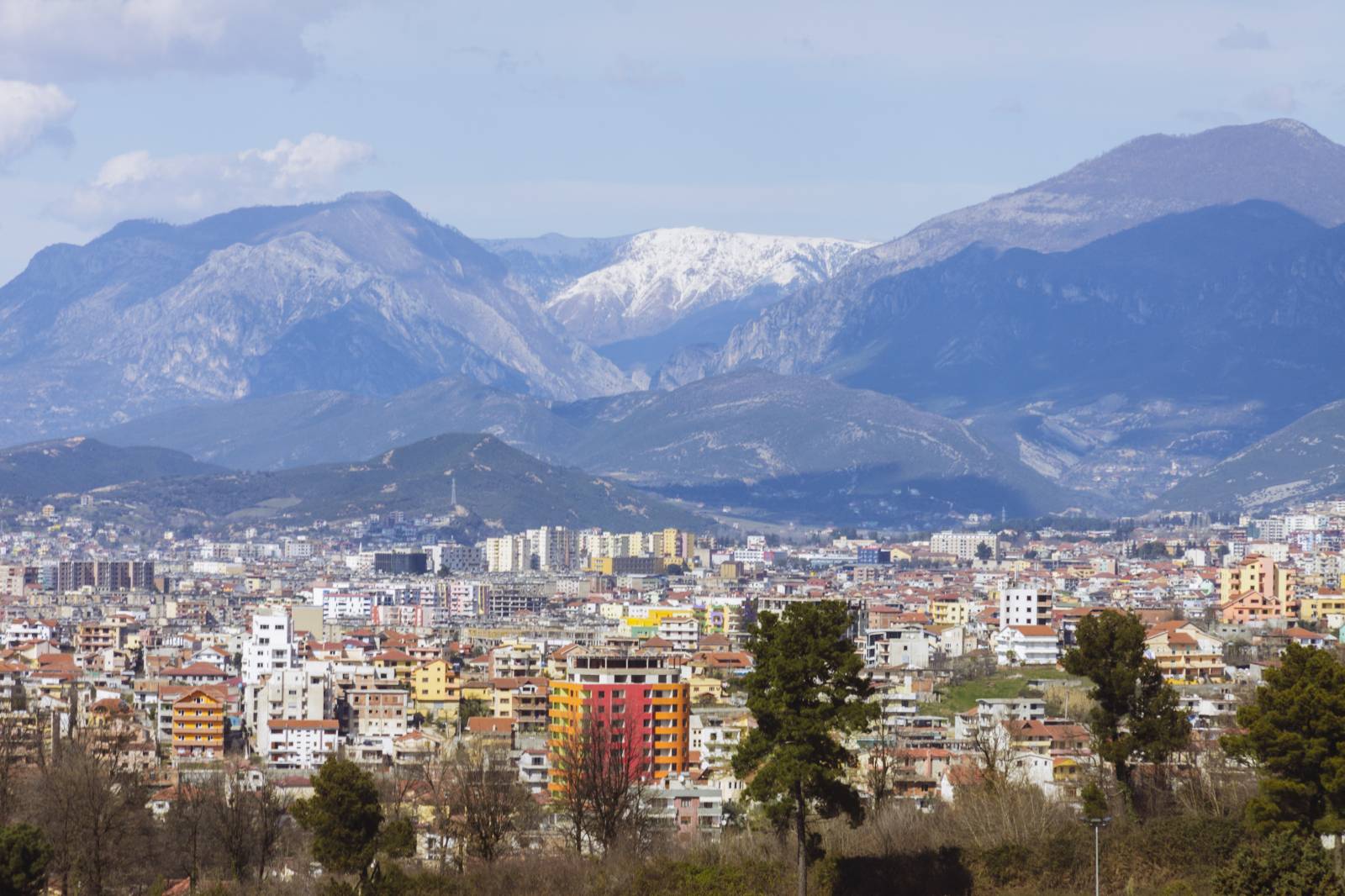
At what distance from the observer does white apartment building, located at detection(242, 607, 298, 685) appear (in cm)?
9438

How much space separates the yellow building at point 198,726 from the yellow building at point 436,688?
7297 mm

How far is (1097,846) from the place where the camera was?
4234 centimetres

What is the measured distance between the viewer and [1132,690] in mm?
47594

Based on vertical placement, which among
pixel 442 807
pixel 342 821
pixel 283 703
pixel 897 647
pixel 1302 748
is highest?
pixel 897 647

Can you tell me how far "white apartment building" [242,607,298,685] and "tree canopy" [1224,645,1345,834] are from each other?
179 feet

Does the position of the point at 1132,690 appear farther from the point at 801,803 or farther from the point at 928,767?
the point at 928,767

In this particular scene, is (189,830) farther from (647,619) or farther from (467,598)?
(467,598)

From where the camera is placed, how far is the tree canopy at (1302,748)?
39.3m

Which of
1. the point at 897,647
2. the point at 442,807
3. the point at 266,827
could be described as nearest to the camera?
the point at 266,827

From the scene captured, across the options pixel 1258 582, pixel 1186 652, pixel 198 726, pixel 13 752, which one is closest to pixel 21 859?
pixel 13 752

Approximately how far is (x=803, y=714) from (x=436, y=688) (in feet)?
153

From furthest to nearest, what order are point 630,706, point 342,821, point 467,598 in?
point 467,598
point 630,706
point 342,821

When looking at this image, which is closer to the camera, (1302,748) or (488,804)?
(1302,748)

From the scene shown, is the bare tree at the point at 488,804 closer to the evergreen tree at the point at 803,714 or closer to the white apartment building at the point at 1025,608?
the evergreen tree at the point at 803,714
